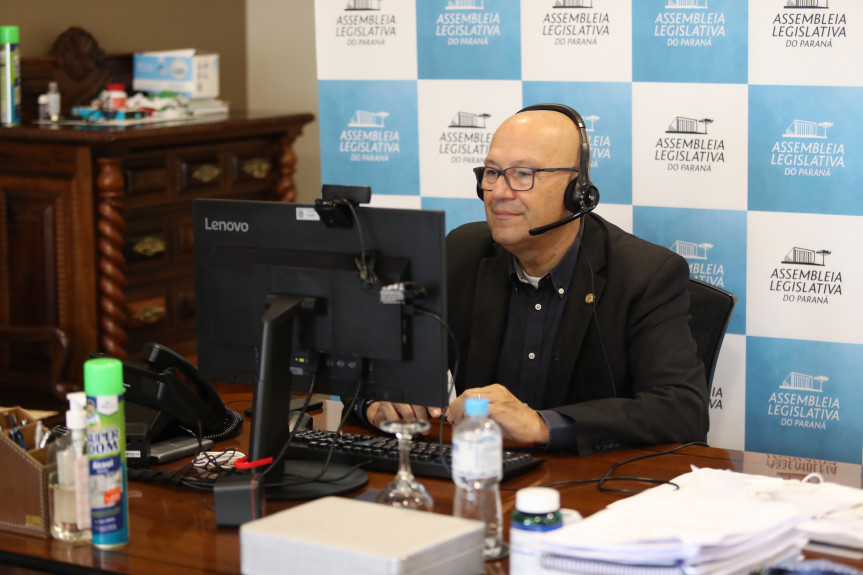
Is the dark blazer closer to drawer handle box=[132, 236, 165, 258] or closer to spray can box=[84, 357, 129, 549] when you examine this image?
spray can box=[84, 357, 129, 549]

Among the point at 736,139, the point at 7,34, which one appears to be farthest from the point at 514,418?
the point at 7,34

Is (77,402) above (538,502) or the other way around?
above

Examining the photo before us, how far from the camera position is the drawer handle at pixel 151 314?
409 cm

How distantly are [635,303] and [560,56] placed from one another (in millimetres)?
1001

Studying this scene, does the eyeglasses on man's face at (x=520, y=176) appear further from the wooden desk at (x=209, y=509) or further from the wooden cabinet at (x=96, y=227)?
the wooden cabinet at (x=96, y=227)

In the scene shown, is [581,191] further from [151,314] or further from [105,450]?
[151,314]

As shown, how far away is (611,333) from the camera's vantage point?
91.4 inches

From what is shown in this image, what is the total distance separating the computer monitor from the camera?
1685 millimetres

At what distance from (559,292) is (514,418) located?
21.3 inches

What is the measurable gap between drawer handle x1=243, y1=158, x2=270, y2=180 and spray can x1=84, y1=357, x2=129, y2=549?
3.10m

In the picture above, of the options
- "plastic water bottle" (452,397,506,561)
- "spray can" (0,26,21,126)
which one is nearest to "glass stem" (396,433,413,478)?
"plastic water bottle" (452,397,506,561)

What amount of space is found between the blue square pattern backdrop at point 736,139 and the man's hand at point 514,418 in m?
1.15

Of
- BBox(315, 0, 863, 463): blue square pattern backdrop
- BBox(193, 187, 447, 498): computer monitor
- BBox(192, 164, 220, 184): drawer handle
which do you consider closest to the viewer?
BBox(193, 187, 447, 498): computer monitor

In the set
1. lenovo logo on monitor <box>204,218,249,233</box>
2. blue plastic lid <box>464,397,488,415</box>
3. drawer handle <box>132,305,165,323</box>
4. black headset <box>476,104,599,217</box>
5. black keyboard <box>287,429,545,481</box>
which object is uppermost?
black headset <box>476,104,599,217</box>
